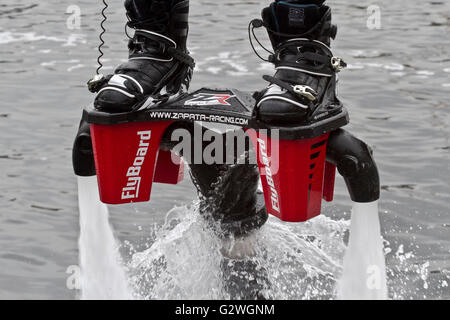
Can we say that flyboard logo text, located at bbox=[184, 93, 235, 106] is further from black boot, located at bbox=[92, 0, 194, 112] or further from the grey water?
the grey water

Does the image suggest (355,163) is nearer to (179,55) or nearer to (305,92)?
(305,92)

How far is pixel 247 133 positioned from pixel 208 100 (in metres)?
0.20

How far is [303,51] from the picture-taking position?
2900 millimetres

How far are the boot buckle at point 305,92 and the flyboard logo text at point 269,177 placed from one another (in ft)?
0.65

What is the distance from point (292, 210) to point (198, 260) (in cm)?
93

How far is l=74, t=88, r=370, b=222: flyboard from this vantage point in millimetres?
2693

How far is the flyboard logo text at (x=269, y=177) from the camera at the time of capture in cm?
274

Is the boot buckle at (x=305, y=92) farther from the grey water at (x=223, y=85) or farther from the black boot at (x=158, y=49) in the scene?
the grey water at (x=223, y=85)

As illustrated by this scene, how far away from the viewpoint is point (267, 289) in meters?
3.46

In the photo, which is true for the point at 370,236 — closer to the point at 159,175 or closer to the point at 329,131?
the point at 329,131

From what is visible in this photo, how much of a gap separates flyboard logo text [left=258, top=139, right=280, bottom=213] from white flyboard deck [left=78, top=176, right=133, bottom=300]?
0.75m
